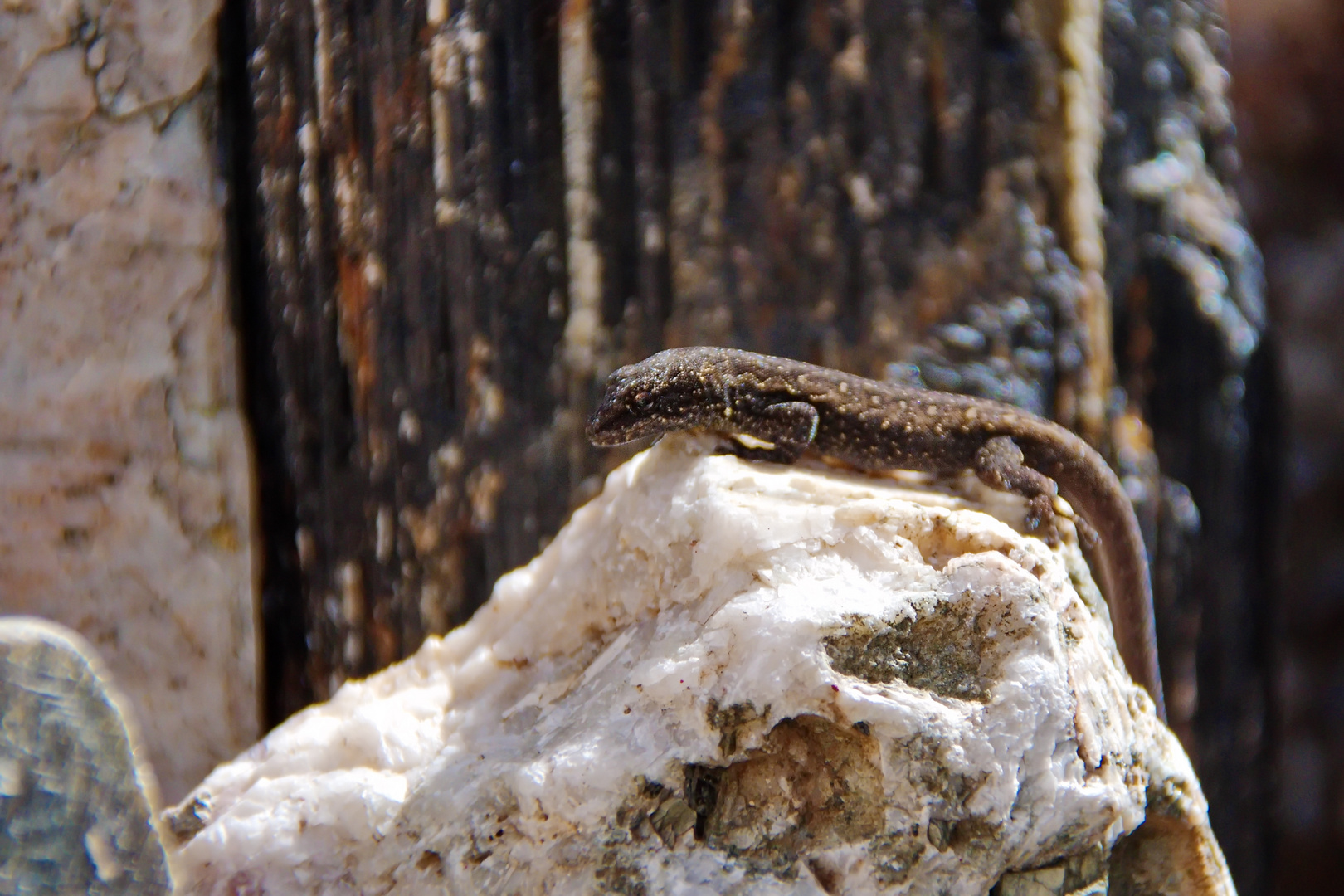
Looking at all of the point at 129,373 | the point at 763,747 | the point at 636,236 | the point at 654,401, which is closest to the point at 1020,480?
the point at 654,401

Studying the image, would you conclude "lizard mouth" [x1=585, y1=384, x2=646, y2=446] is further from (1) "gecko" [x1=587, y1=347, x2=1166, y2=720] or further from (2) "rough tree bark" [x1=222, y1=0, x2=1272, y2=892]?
(2) "rough tree bark" [x1=222, y1=0, x2=1272, y2=892]

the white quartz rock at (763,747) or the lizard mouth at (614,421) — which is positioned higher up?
the lizard mouth at (614,421)

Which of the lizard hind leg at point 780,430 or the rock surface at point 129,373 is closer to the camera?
the lizard hind leg at point 780,430

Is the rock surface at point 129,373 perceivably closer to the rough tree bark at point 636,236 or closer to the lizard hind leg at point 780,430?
the rough tree bark at point 636,236

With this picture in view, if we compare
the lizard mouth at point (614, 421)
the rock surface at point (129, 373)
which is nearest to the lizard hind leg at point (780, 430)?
the lizard mouth at point (614, 421)

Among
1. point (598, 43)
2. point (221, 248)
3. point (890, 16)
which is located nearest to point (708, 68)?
point (598, 43)

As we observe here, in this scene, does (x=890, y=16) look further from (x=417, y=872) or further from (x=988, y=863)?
(x=417, y=872)

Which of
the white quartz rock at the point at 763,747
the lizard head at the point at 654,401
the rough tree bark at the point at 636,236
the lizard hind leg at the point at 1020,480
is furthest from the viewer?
the rough tree bark at the point at 636,236
